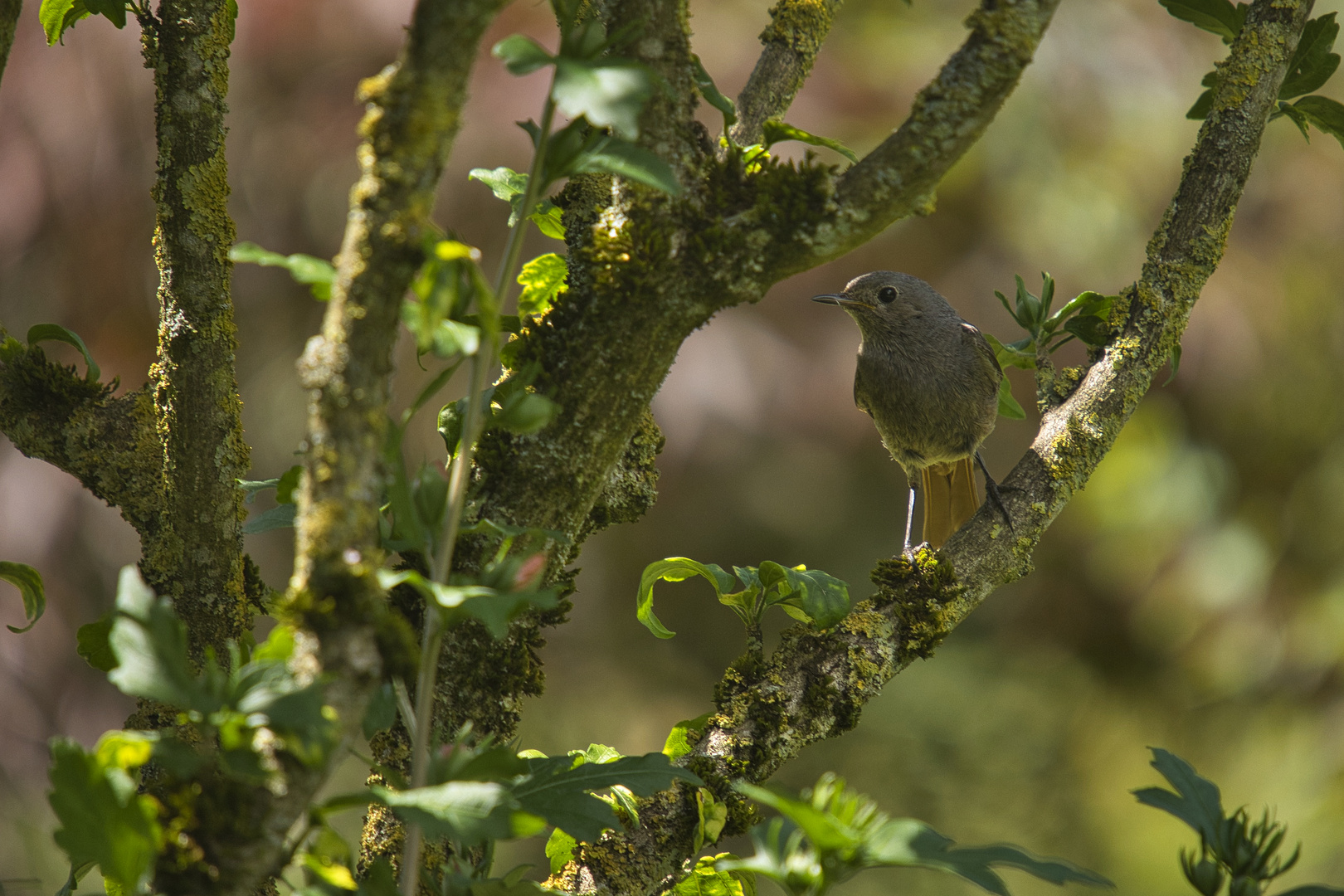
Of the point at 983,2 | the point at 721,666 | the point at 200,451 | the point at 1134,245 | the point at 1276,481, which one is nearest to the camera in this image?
the point at 983,2

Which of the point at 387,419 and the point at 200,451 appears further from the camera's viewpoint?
the point at 200,451

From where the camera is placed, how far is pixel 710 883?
154cm

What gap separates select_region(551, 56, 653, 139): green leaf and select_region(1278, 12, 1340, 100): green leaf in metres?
1.61

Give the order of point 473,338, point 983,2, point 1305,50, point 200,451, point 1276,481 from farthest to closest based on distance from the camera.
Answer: point 1276,481 → point 1305,50 → point 200,451 → point 983,2 → point 473,338

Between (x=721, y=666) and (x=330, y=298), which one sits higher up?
(x=721, y=666)

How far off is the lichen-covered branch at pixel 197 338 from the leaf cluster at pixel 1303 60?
5.85ft

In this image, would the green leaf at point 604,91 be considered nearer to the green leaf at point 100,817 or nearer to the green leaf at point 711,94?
the green leaf at point 711,94

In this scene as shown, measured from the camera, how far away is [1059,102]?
5.54m

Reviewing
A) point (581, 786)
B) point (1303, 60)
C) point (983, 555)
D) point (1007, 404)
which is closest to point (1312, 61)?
point (1303, 60)

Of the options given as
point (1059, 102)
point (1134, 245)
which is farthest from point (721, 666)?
point (1059, 102)

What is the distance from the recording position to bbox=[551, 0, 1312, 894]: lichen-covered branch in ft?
5.35

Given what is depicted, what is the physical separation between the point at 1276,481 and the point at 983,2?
210 inches

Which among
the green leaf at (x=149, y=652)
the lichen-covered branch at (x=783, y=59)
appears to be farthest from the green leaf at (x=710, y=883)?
the lichen-covered branch at (x=783, y=59)

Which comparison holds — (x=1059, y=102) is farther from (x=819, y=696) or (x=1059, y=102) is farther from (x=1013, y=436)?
(x=819, y=696)
